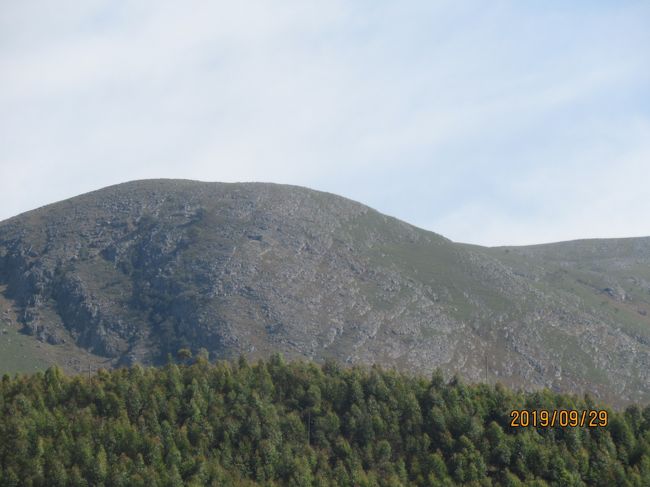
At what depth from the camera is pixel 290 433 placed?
400 feet

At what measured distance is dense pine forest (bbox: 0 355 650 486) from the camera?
113 metres

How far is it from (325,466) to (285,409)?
12642 mm

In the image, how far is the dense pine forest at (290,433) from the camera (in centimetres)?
11262

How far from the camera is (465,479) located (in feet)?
380

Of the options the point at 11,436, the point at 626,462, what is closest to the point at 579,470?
the point at 626,462

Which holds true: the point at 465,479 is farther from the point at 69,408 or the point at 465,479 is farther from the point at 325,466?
the point at 69,408
